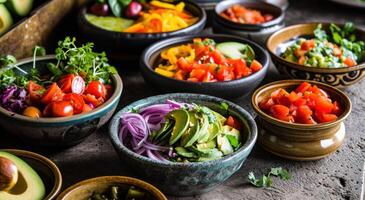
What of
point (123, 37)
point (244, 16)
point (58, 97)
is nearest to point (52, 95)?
point (58, 97)

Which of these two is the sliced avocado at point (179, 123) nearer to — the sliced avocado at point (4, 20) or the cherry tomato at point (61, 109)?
the cherry tomato at point (61, 109)

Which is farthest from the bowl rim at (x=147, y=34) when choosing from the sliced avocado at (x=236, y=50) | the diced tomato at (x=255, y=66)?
the diced tomato at (x=255, y=66)

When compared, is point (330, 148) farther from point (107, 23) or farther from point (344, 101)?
point (107, 23)

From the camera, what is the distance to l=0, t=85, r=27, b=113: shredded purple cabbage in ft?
7.46

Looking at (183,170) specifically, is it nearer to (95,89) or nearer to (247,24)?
(95,89)

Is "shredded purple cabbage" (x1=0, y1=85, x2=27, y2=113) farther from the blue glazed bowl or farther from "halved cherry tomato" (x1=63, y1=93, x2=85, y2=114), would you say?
the blue glazed bowl

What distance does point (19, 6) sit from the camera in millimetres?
2990

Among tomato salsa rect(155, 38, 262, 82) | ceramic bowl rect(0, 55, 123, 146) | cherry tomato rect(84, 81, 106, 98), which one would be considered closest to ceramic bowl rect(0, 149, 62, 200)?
ceramic bowl rect(0, 55, 123, 146)

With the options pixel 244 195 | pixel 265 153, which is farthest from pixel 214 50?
pixel 244 195

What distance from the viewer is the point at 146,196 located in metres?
1.89

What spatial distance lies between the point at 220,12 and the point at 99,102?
137 centimetres

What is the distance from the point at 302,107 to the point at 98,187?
0.93 m

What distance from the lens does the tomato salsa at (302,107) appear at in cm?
234

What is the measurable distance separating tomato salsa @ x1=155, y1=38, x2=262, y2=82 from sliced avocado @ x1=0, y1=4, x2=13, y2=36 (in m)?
0.80
